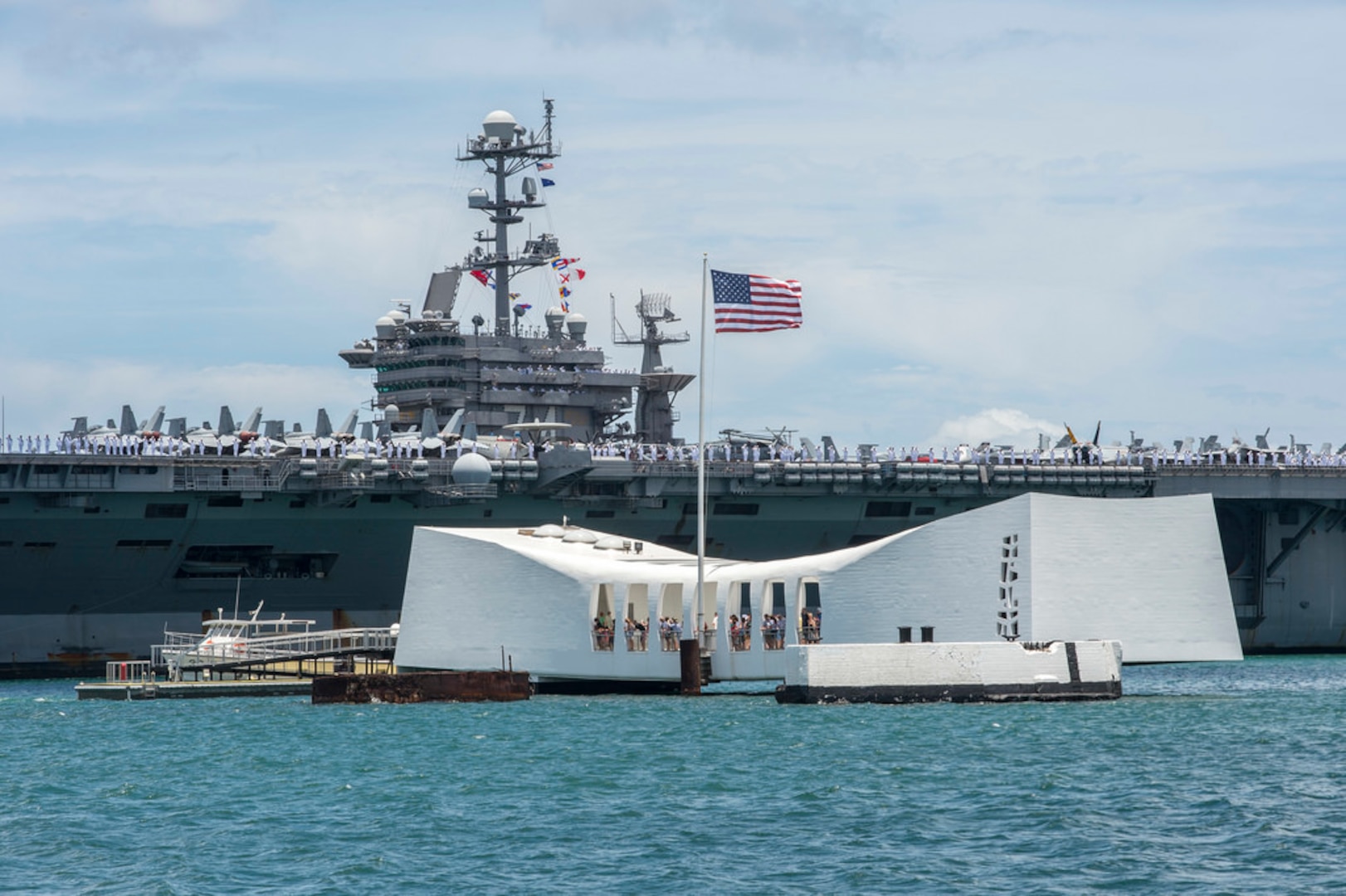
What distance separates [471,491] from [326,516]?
13.0ft

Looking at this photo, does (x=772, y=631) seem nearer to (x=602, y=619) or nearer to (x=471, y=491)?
(x=602, y=619)

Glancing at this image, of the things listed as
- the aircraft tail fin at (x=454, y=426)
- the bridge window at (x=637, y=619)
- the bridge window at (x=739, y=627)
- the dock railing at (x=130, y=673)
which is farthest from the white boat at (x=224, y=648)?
the bridge window at (x=739, y=627)

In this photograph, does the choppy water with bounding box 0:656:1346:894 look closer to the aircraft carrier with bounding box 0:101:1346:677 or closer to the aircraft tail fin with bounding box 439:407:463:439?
the aircraft carrier with bounding box 0:101:1346:677

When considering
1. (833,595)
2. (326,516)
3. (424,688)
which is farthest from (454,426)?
(833,595)

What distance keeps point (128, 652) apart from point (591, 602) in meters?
16.0

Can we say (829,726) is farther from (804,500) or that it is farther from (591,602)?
(804,500)

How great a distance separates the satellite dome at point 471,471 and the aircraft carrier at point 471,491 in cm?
5

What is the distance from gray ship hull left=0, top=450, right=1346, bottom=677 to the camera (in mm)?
45656

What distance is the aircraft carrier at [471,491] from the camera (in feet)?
151

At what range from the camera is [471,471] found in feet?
151

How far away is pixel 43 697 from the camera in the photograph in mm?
41844

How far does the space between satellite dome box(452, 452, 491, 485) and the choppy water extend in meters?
11.4

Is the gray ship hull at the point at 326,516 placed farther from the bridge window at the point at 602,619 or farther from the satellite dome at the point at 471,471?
the bridge window at the point at 602,619

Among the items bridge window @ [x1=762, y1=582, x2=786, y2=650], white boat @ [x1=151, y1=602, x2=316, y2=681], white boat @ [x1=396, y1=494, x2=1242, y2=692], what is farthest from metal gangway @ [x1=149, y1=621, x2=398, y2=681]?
bridge window @ [x1=762, y1=582, x2=786, y2=650]
